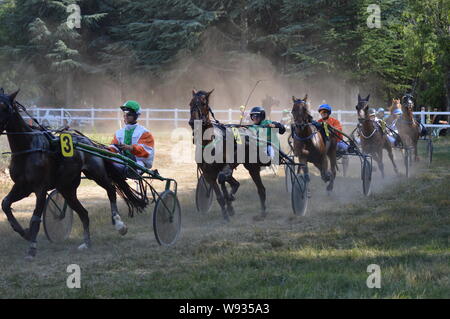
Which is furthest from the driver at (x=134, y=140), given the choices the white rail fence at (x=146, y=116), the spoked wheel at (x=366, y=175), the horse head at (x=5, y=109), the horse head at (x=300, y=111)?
the white rail fence at (x=146, y=116)

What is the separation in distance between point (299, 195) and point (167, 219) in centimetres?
300

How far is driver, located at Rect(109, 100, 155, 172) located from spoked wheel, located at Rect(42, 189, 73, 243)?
108 centimetres

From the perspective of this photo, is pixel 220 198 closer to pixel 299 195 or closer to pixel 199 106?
pixel 299 195

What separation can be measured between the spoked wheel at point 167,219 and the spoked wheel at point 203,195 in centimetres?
246

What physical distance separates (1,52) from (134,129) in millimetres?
37857

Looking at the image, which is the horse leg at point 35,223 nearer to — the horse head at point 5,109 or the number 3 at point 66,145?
the number 3 at point 66,145

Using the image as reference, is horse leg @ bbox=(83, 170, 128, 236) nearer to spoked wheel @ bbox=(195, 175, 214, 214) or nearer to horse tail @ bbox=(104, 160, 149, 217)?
horse tail @ bbox=(104, 160, 149, 217)

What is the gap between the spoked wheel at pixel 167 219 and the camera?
8.70 meters

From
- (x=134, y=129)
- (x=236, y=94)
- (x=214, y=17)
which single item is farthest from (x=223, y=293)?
(x=236, y=94)

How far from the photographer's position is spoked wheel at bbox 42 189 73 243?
29.8 ft

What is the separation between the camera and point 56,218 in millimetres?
9211

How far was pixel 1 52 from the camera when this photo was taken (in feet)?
145

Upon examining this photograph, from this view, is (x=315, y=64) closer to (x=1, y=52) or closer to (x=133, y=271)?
(x=1, y=52)

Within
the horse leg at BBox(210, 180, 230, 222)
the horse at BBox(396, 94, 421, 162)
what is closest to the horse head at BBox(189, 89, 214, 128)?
the horse leg at BBox(210, 180, 230, 222)
